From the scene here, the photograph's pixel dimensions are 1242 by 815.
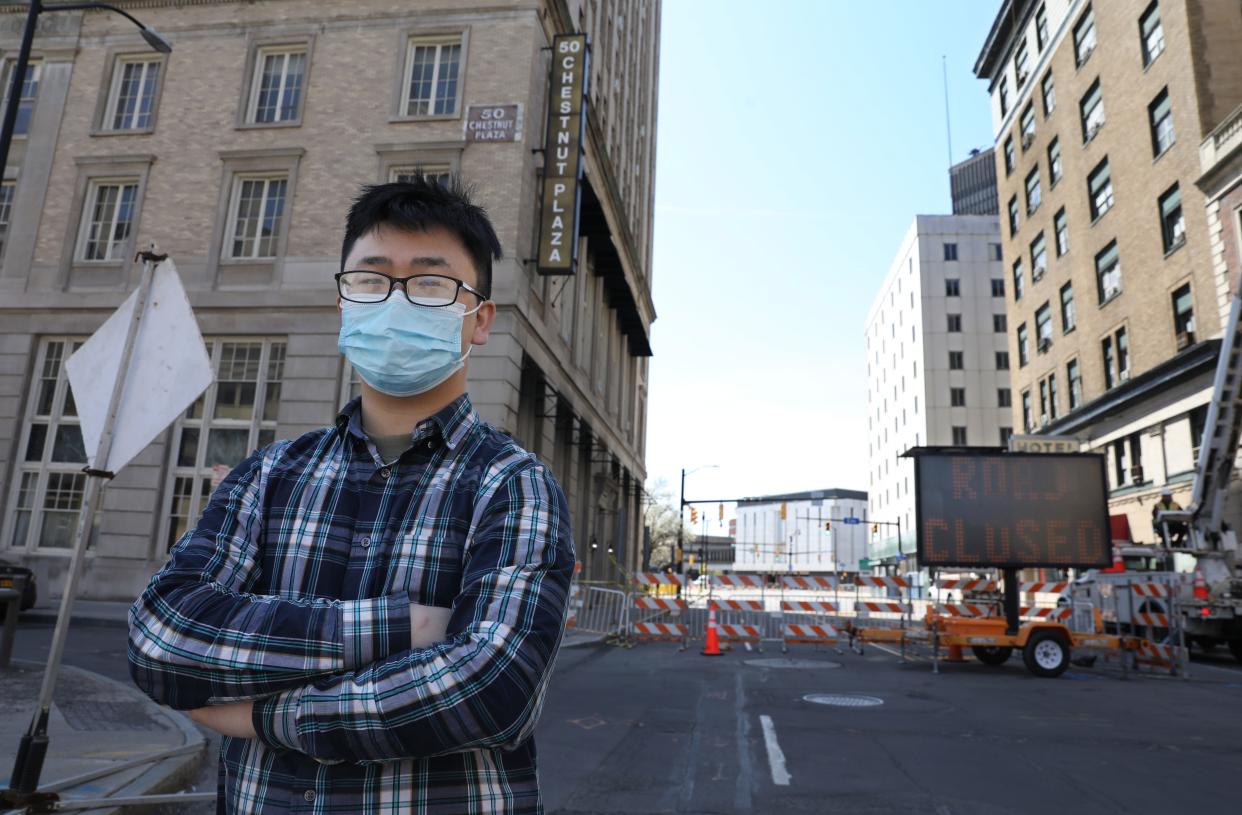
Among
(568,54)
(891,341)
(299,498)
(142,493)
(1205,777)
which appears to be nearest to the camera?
(299,498)

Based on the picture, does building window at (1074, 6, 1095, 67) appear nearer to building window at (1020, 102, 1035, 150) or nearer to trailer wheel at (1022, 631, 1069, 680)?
building window at (1020, 102, 1035, 150)

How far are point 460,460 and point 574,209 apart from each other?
65.8ft

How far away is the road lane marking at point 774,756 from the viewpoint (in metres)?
6.25

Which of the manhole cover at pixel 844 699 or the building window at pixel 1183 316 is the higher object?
the building window at pixel 1183 316

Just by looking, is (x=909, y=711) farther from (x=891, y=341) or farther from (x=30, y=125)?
(x=891, y=341)

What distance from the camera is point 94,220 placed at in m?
22.9

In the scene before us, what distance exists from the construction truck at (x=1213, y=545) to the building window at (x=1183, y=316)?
769cm

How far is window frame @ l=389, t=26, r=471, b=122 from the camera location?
2162 centimetres

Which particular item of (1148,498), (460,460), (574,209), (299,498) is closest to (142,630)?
(299,498)

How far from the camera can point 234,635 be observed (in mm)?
1736

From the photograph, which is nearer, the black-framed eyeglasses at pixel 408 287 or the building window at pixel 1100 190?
the black-framed eyeglasses at pixel 408 287

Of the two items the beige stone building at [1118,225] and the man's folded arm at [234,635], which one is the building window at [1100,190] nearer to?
the beige stone building at [1118,225]

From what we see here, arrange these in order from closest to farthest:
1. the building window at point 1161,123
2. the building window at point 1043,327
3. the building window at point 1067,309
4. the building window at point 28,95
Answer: the building window at point 28,95 → the building window at point 1161,123 → the building window at point 1067,309 → the building window at point 1043,327

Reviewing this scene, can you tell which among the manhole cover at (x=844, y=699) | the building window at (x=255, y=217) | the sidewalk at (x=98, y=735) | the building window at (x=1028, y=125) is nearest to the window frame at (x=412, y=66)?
the building window at (x=255, y=217)
